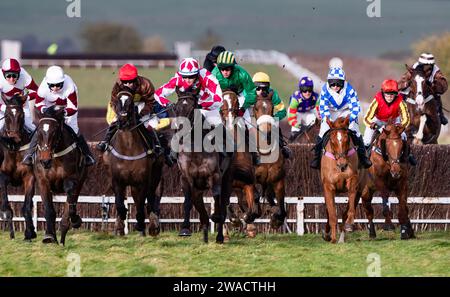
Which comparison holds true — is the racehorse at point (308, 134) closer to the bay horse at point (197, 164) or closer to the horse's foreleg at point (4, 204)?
the bay horse at point (197, 164)

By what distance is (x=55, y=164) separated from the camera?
1459cm

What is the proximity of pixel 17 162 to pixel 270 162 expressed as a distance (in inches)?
127

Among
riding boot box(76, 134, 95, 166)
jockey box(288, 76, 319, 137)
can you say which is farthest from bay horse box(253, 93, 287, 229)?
jockey box(288, 76, 319, 137)

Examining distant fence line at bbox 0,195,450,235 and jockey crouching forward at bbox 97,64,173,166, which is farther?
distant fence line at bbox 0,195,450,235

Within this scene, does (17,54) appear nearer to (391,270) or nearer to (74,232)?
(74,232)

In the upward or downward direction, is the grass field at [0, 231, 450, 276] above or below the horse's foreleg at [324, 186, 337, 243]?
below

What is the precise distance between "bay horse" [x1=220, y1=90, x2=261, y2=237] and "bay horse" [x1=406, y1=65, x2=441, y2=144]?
16.3 ft

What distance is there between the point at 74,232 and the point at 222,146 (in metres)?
3.29

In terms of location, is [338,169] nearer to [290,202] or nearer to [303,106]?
[290,202]

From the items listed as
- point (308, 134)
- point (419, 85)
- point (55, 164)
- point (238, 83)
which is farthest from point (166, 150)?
point (419, 85)

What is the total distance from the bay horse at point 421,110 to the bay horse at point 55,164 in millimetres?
6915

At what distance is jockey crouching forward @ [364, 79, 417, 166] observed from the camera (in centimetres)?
1584

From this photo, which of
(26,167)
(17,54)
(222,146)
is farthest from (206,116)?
(17,54)

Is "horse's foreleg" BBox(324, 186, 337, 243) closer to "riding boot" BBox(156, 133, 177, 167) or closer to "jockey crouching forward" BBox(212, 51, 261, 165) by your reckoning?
"jockey crouching forward" BBox(212, 51, 261, 165)
